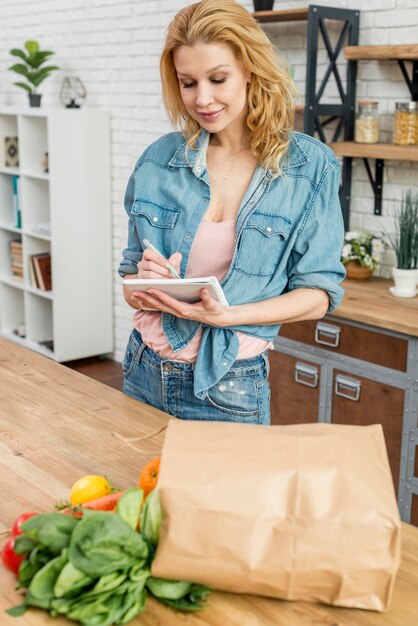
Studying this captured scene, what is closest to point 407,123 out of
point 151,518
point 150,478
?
point 150,478

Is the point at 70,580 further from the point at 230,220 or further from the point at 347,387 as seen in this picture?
the point at 347,387

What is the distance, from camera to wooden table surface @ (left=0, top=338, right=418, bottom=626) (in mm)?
1155

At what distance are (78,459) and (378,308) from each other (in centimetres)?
174

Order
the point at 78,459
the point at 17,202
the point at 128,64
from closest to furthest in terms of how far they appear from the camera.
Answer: the point at 78,459, the point at 128,64, the point at 17,202

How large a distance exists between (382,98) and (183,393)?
2190mm

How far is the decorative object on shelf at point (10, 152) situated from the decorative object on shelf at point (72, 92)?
0.45 meters

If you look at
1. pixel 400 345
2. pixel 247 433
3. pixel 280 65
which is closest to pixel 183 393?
pixel 247 433

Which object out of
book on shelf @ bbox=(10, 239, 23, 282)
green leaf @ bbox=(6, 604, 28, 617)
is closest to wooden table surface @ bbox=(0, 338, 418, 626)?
green leaf @ bbox=(6, 604, 28, 617)

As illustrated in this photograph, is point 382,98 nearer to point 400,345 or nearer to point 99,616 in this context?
point 400,345

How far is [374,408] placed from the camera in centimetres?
305

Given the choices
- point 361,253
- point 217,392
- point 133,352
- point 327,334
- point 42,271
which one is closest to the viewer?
point 217,392

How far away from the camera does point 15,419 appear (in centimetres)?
190

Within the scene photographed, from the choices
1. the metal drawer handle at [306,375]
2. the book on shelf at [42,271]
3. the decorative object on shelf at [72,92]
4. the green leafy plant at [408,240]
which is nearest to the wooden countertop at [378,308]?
the green leafy plant at [408,240]

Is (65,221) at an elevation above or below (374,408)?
above
